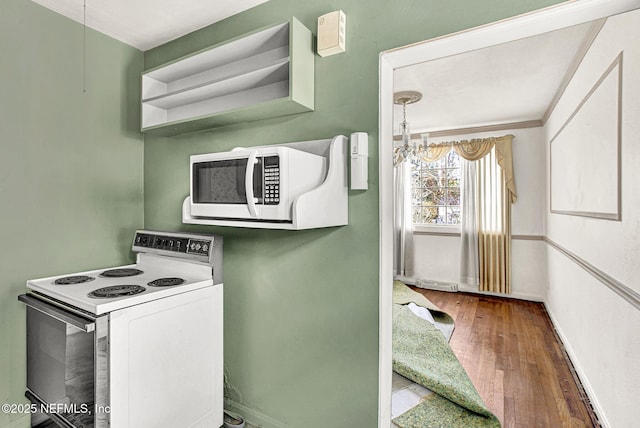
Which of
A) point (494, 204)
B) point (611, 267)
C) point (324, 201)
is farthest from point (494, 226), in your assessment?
point (324, 201)

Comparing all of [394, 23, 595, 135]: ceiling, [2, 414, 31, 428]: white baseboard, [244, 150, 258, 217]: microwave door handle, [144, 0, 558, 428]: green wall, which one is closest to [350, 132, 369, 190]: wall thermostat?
[144, 0, 558, 428]: green wall

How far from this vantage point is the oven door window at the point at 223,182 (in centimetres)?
137

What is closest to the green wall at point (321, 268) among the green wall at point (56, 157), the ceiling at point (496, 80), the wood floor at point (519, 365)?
the green wall at point (56, 157)

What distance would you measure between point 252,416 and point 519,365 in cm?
222

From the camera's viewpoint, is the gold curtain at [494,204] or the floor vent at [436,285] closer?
the gold curtain at [494,204]

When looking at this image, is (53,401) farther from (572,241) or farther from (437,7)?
(572,241)

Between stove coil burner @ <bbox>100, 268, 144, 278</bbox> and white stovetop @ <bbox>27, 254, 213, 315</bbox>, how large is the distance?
0.03 metres

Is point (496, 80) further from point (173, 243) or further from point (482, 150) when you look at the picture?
point (173, 243)

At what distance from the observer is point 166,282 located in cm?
173

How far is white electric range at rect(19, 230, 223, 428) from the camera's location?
4.49 ft

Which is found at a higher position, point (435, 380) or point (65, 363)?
point (65, 363)

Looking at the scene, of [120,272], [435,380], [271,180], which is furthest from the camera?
[435,380]

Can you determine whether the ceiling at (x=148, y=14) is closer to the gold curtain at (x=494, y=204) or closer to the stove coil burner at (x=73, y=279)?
the stove coil burner at (x=73, y=279)

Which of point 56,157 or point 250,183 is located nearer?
point 250,183
